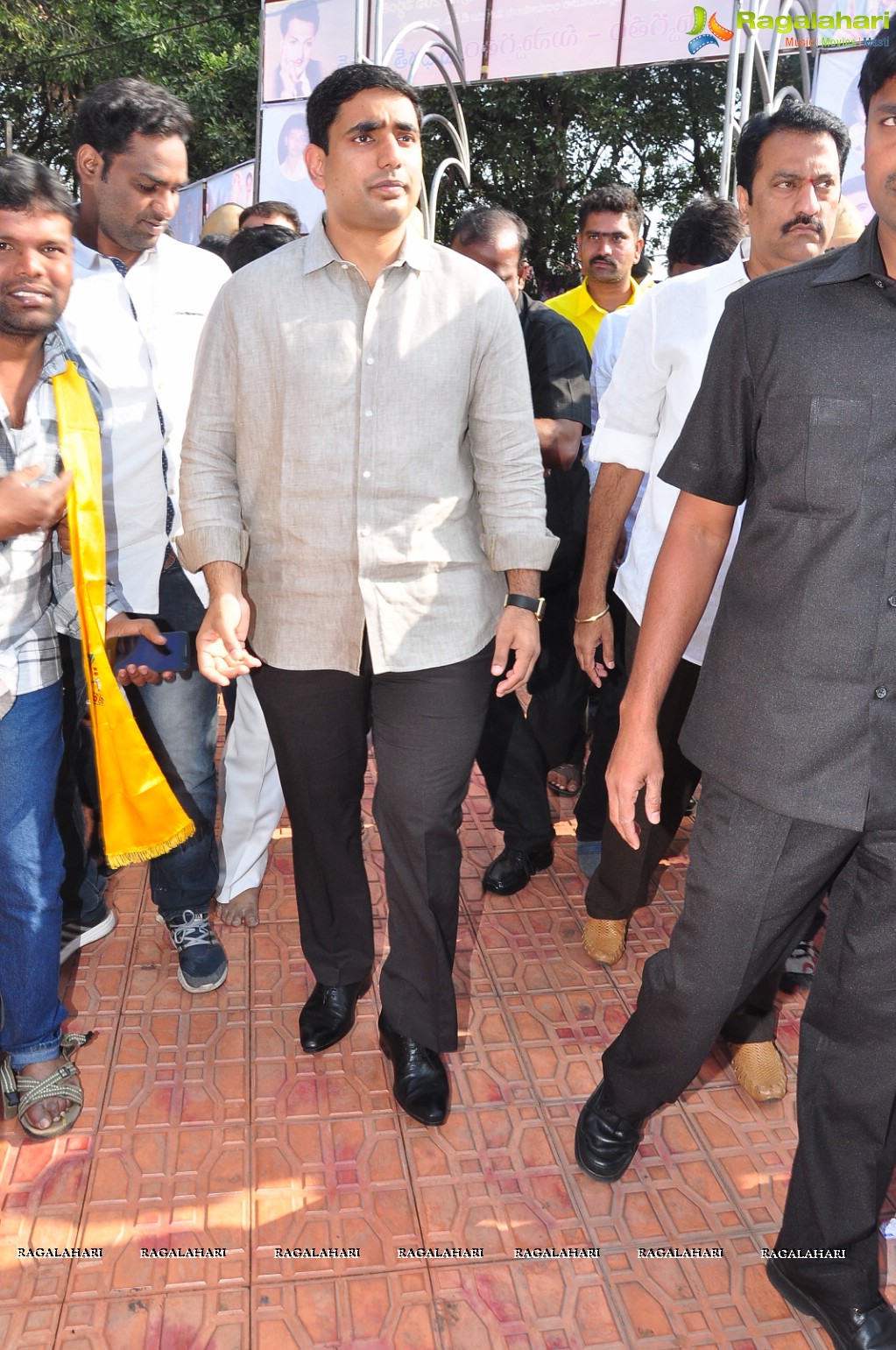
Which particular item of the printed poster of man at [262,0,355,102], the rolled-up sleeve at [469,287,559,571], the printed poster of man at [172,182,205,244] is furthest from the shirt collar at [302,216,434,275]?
the printed poster of man at [172,182,205,244]

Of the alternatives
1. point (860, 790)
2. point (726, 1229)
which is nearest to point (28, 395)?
point (860, 790)

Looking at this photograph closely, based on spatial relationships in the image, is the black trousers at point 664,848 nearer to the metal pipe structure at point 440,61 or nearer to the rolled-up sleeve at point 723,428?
the rolled-up sleeve at point 723,428

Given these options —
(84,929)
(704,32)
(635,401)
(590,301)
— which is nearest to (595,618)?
(635,401)

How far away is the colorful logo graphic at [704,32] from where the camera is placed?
8531mm

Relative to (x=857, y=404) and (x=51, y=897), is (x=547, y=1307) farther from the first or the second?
(x=857, y=404)

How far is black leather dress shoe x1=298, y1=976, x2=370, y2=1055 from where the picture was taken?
2852mm

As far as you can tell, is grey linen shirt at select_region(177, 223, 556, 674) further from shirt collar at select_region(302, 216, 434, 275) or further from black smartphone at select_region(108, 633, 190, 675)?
black smartphone at select_region(108, 633, 190, 675)

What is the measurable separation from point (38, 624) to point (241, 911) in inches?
52.8

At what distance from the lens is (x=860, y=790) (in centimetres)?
185

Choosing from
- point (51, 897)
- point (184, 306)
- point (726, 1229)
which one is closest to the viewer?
point (726, 1229)

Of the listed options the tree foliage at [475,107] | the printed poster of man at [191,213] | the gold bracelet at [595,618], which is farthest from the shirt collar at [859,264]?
the tree foliage at [475,107]

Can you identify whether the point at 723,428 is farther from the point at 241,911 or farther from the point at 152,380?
the point at 241,911

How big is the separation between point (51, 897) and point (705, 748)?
1.56 metres

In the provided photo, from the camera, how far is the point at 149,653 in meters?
2.78
